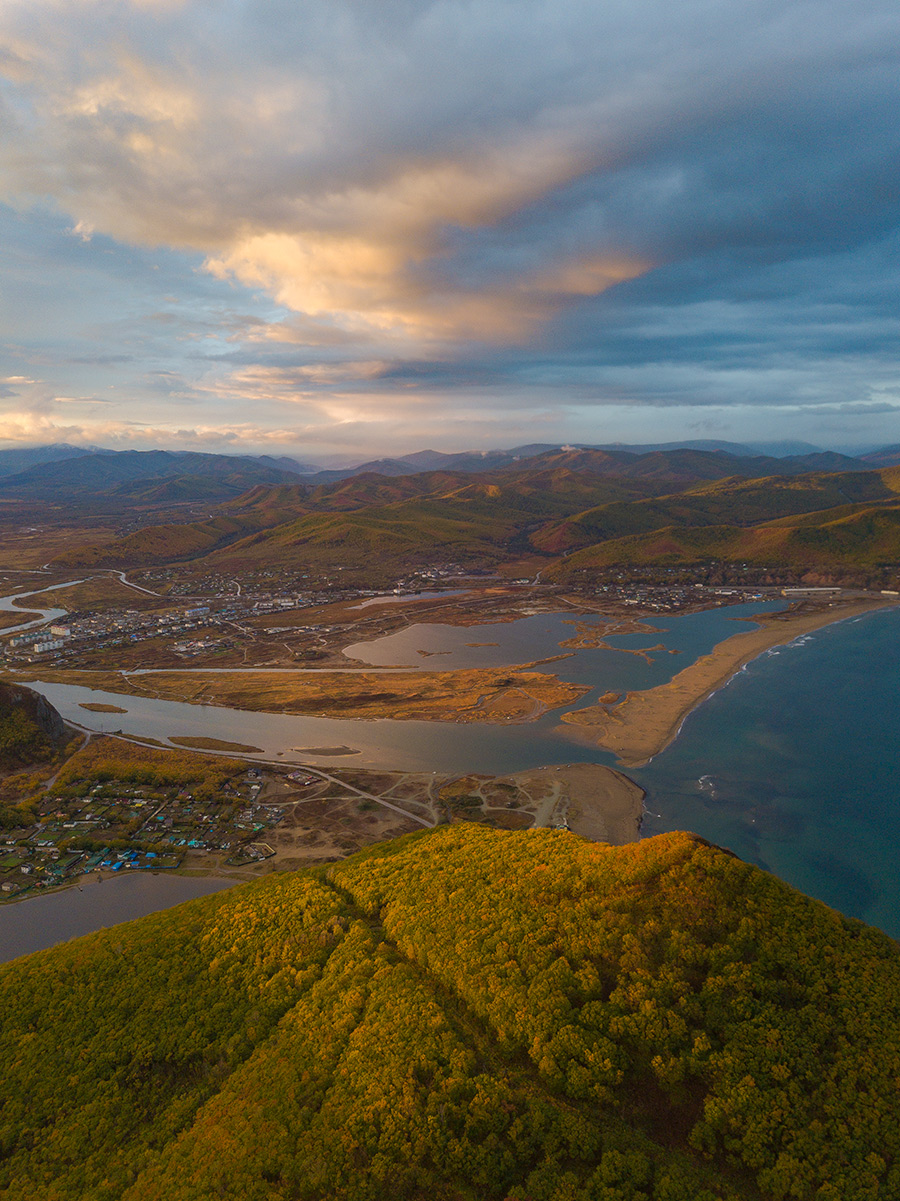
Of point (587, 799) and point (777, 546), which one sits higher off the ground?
point (777, 546)

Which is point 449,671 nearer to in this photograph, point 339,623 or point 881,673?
point 339,623

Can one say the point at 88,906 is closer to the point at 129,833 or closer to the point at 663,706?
the point at 129,833

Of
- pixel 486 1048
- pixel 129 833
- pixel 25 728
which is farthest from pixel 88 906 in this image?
pixel 486 1048

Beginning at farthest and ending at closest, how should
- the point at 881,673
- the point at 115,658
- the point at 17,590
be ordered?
the point at 17,590, the point at 115,658, the point at 881,673

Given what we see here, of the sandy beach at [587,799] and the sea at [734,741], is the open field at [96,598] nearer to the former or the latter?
the sea at [734,741]

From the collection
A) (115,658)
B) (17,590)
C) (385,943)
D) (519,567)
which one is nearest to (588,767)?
(385,943)

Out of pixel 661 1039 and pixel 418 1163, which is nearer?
pixel 418 1163

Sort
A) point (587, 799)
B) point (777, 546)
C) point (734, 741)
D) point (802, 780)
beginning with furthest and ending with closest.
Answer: point (777, 546), point (734, 741), point (802, 780), point (587, 799)
